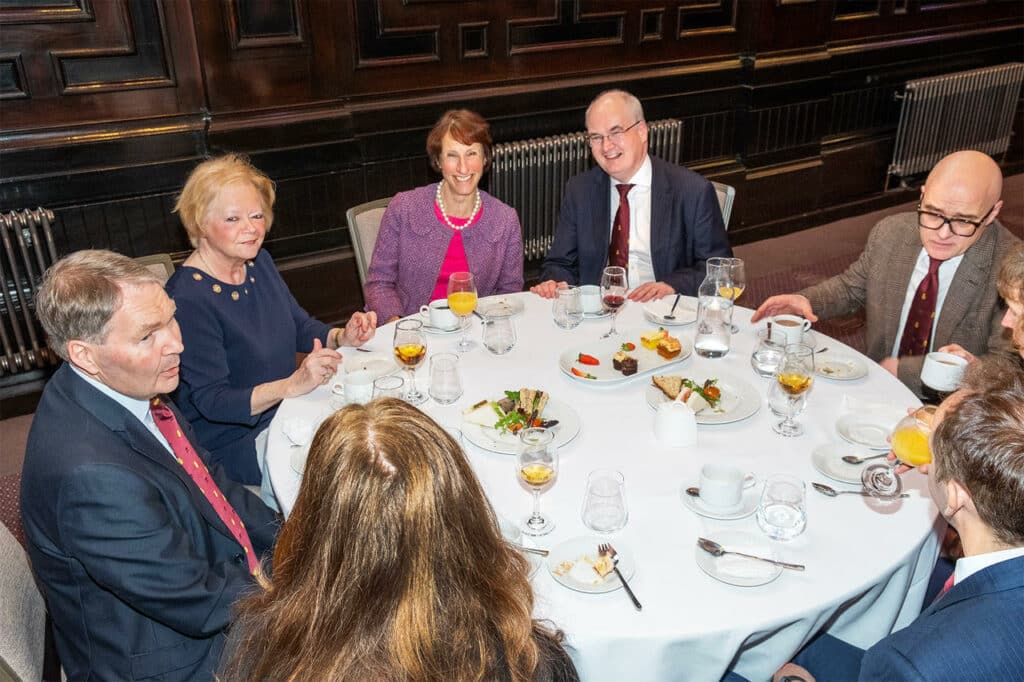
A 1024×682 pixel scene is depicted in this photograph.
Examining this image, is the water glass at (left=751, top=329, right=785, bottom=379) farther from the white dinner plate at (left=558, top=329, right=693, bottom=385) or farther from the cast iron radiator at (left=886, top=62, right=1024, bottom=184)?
the cast iron radiator at (left=886, top=62, right=1024, bottom=184)

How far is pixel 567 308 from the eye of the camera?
2.70 m

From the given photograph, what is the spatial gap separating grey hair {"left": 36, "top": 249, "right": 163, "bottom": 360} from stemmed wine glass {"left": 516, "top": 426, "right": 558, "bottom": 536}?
95cm

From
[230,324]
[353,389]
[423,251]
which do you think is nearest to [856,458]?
[353,389]

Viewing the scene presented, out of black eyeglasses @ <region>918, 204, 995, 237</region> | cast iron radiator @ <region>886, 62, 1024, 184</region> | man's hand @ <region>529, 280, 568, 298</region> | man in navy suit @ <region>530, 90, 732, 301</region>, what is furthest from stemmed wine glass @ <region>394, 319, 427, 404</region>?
cast iron radiator @ <region>886, 62, 1024, 184</region>

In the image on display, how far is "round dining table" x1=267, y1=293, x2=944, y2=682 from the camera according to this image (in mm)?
1551

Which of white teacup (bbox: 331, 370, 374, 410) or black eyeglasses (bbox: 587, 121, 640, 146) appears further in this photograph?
black eyeglasses (bbox: 587, 121, 640, 146)

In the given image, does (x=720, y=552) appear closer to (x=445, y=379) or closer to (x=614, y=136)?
(x=445, y=379)

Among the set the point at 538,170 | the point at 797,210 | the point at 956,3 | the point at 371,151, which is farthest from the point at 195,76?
the point at 956,3

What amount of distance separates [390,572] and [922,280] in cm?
242

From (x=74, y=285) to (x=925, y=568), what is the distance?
2.00 meters

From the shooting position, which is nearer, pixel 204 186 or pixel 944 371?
pixel 944 371

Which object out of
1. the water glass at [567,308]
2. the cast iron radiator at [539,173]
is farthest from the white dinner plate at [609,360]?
the cast iron radiator at [539,173]

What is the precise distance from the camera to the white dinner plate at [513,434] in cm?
204

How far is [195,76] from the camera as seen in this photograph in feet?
12.8
